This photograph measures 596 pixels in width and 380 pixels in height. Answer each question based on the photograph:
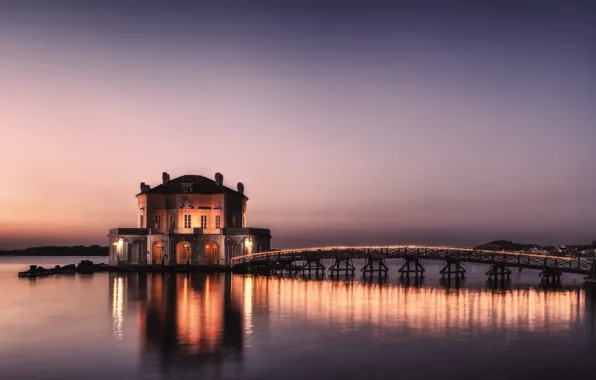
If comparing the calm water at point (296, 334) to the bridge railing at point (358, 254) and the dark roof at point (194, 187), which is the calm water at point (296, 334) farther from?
the dark roof at point (194, 187)

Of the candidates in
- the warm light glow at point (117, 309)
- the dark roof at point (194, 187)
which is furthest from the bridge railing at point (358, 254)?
the warm light glow at point (117, 309)

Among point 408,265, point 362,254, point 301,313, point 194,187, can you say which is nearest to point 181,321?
point 301,313

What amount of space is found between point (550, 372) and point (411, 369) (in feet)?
14.1

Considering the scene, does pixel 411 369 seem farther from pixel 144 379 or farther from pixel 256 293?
pixel 256 293

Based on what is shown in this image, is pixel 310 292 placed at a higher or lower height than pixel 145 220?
lower

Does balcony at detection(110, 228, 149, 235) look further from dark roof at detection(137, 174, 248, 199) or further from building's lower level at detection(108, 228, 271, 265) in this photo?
dark roof at detection(137, 174, 248, 199)

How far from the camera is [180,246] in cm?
7044

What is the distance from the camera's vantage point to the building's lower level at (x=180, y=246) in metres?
69.2

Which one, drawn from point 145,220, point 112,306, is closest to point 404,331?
point 112,306

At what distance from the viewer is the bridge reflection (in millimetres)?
24469

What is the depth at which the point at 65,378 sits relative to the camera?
62.6 ft

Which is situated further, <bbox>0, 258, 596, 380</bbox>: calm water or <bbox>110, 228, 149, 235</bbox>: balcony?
<bbox>110, 228, 149, 235</bbox>: balcony

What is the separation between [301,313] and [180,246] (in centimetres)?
3903

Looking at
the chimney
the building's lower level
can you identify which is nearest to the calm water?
the building's lower level
